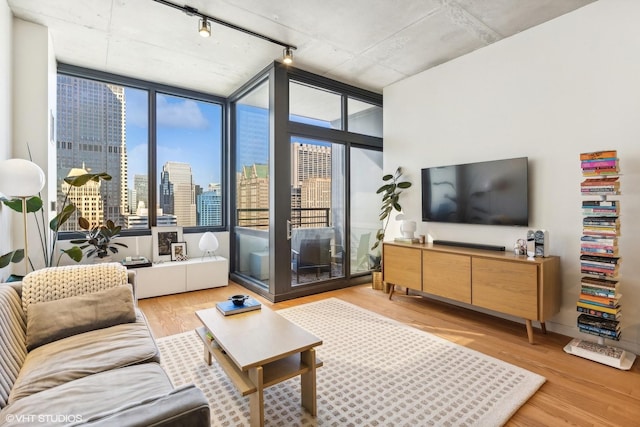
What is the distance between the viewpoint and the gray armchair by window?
14.0 ft

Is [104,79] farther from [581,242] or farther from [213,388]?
[581,242]

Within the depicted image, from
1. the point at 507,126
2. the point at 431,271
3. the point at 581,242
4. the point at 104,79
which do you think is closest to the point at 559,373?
the point at 581,242

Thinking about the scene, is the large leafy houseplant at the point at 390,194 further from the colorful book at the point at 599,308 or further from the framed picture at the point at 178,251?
the framed picture at the point at 178,251

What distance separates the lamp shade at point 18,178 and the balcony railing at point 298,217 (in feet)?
7.60

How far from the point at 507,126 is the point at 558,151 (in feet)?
1.80

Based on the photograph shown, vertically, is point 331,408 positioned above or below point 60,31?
below

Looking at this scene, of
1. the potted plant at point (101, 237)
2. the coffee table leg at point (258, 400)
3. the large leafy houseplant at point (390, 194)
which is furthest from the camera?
the large leafy houseplant at point (390, 194)

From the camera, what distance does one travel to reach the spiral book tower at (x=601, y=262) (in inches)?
94.9

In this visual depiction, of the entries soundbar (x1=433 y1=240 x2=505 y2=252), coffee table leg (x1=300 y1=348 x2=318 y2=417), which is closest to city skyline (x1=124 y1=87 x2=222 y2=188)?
soundbar (x1=433 y1=240 x2=505 y2=252)

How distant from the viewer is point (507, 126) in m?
3.27

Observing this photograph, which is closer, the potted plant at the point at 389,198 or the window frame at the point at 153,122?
the window frame at the point at 153,122

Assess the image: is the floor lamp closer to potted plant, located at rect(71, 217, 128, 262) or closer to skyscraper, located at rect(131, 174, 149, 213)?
potted plant, located at rect(71, 217, 128, 262)

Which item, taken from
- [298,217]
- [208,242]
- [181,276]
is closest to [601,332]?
[298,217]

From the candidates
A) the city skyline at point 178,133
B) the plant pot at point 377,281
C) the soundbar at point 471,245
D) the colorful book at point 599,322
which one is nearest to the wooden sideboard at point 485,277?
the soundbar at point 471,245
